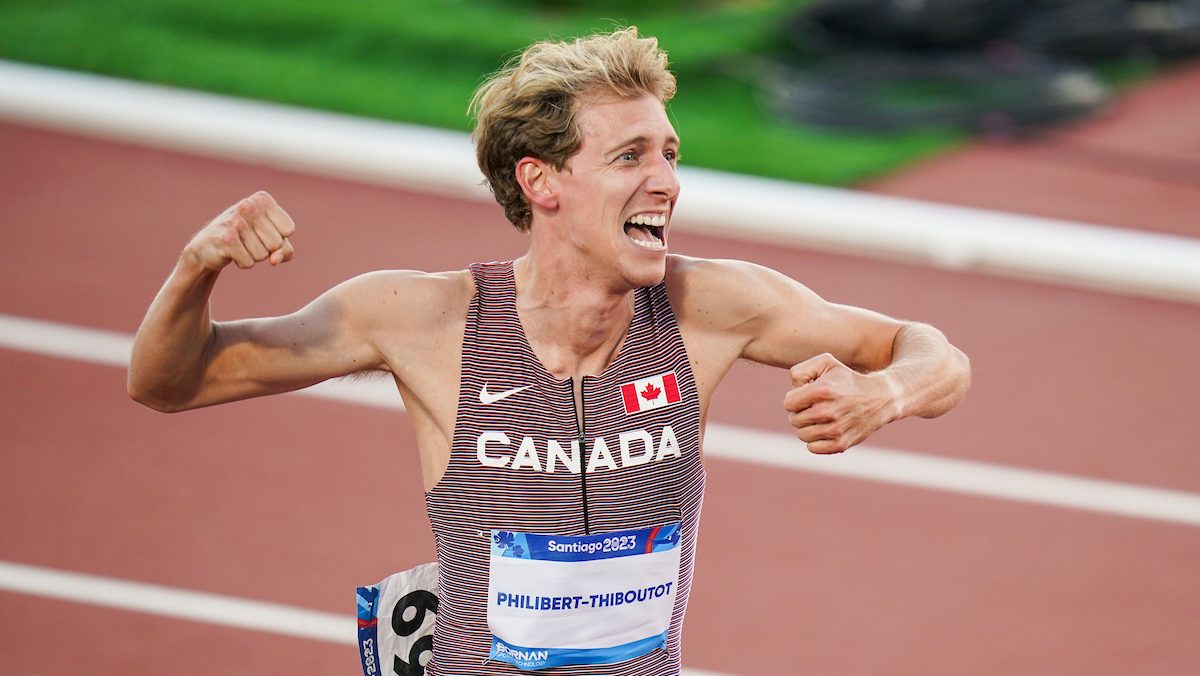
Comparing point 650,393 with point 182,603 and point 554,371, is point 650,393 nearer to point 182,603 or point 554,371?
point 554,371

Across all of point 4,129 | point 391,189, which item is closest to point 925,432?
point 391,189

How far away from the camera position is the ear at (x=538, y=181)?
309 cm

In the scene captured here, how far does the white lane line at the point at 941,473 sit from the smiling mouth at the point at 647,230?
2905 mm

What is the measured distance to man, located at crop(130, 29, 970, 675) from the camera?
3037 mm

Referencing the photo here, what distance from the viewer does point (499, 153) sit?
314 cm

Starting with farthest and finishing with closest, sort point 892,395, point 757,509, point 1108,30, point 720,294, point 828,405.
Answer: point 1108,30, point 757,509, point 720,294, point 892,395, point 828,405

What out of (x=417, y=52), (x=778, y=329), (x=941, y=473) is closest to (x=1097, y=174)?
(x=941, y=473)

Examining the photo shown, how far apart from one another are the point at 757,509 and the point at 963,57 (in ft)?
16.3

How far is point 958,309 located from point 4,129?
4772 mm

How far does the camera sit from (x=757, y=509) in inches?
229

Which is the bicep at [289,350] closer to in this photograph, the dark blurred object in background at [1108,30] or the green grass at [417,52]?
the green grass at [417,52]

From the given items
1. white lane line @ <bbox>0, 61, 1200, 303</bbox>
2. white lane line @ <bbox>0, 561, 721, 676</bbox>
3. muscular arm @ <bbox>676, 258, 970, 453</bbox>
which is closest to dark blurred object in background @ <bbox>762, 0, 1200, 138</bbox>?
white lane line @ <bbox>0, 61, 1200, 303</bbox>

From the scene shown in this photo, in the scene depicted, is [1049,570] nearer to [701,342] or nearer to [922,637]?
[922,637]

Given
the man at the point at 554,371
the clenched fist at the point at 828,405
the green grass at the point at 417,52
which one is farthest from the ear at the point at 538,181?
the green grass at the point at 417,52
